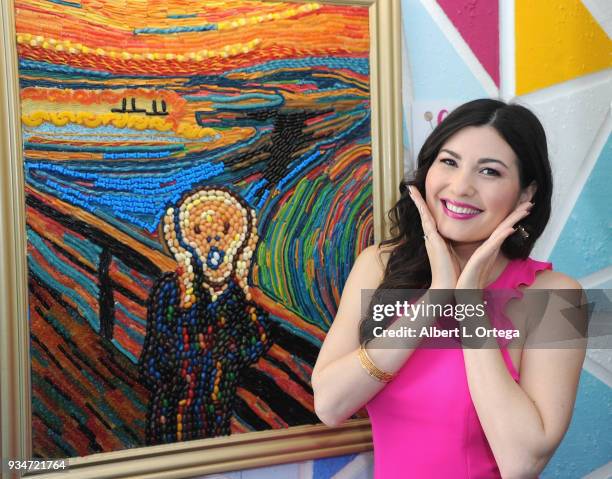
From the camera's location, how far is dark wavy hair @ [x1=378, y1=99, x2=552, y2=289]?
4.29 feet

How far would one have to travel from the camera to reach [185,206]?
1359 mm

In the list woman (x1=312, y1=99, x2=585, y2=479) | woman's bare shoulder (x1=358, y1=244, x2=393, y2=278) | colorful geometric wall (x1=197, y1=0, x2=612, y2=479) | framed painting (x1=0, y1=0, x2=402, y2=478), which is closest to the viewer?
woman (x1=312, y1=99, x2=585, y2=479)

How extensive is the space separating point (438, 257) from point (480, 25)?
735mm

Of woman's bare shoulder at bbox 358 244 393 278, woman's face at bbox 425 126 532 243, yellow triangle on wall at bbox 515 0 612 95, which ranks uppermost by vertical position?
yellow triangle on wall at bbox 515 0 612 95

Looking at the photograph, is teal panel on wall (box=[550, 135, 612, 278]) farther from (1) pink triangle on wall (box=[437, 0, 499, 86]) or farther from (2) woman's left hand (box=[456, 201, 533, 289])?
(2) woman's left hand (box=[456, 201, 533, 289])

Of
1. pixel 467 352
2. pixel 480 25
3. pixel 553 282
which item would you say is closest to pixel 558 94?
pixel 480 25

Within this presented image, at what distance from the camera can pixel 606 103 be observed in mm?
1740

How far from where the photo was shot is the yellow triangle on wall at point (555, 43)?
165 cm

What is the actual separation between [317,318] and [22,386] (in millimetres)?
662

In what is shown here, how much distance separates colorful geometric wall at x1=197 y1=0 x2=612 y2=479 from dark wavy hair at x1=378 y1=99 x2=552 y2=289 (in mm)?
214

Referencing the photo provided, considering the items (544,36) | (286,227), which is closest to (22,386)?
(286,227)

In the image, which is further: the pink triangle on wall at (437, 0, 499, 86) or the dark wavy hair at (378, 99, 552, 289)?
the pink triangle on wall at (437, 0, 499, 86)

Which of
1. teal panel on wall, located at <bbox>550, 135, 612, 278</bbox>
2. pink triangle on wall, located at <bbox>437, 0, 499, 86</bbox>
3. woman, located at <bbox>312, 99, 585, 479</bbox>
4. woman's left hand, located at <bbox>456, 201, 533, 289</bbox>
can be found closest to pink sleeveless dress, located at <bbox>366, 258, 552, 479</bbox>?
woman, located at <bbox>312, 99, 585, 479</bbox>

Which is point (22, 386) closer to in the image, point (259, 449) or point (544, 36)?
point (259, 449)
